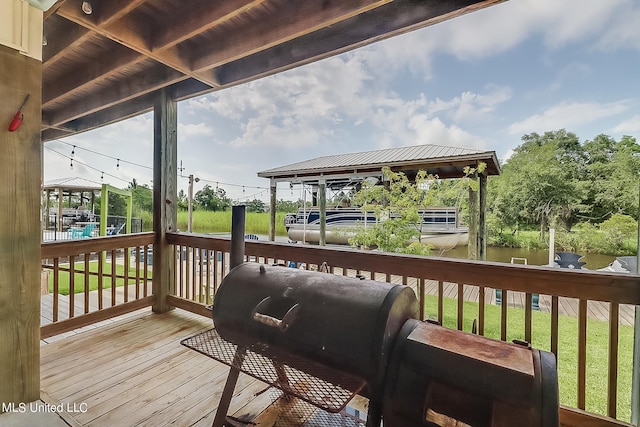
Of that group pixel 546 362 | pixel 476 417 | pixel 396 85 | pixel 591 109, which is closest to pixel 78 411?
pixel 476 417

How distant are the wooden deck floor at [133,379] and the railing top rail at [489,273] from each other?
1.10m

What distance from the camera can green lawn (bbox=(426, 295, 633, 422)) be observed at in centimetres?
249

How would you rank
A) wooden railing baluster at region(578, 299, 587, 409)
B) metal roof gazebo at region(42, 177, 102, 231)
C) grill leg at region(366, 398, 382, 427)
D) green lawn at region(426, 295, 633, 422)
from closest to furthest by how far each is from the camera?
grill leg at region(366, 398, 382, 427) < wooden railing baluster at region(578, 299, 587, 409) < green lawn at region(426, 295, 633, 422) < metal roof gazebo at region(42, 177, 102, 231)

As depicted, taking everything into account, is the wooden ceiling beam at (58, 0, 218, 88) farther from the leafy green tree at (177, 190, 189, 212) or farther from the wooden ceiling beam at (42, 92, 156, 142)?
the leafy green tree at (177, 190, 189, 212)

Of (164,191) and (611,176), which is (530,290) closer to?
(611,176)

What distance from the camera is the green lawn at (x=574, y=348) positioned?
249cm

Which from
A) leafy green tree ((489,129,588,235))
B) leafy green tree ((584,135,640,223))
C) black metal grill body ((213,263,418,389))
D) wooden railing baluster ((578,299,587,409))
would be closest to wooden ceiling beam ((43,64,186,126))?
black metal grill body ((213,263,418,389))

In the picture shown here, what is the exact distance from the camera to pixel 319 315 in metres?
1.25

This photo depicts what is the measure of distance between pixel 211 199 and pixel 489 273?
3.76m

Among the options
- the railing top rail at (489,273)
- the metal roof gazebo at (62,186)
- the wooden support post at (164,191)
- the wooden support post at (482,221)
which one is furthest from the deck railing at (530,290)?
the metal roof gazebo at (62,186)

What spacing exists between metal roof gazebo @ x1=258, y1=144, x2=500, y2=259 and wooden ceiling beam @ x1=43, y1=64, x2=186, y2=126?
224cm

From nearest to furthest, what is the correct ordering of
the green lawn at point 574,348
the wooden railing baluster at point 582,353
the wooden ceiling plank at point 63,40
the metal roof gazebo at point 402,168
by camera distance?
the wooden railing baluster at point 582,353
the wooden ceiling plank at point 63,40
the green lawn at point 574,348
the metal roof gazebo at point 402,168

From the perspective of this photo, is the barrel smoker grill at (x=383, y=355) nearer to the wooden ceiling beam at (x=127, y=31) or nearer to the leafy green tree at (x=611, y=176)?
the leafy green tree at (x=611, y=176)

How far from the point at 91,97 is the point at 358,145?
3727 millimetres
